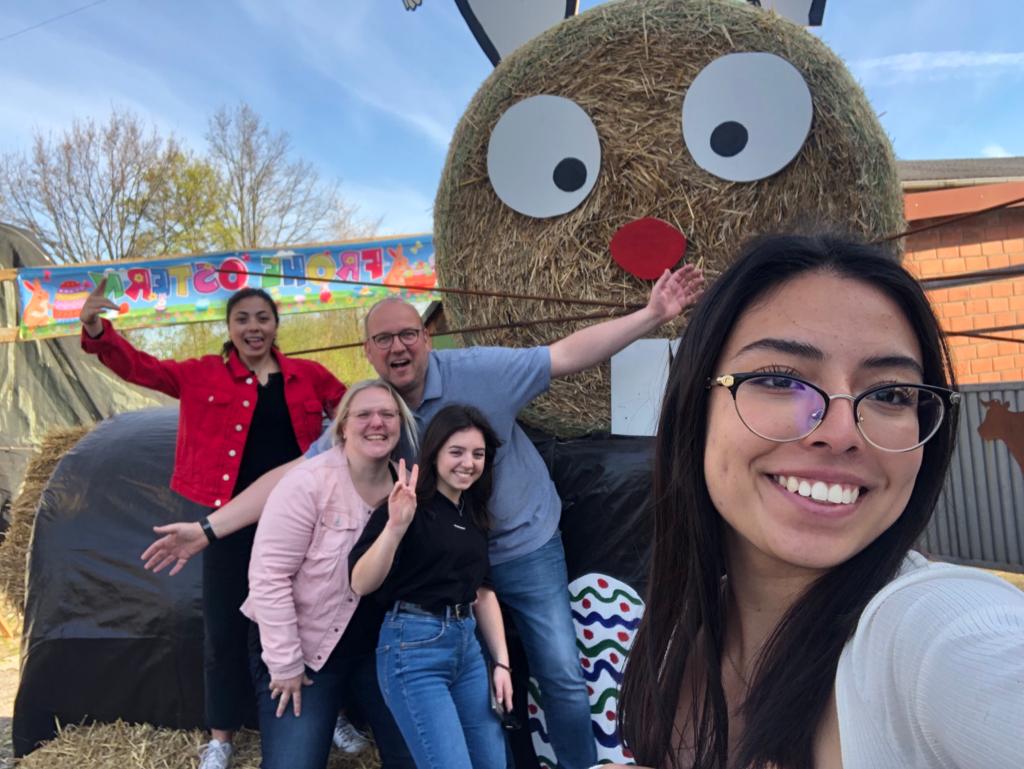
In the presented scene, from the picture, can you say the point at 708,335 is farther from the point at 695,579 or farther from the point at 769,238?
the point at 695,579

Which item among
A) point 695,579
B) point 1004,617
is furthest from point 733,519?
point 1004,617

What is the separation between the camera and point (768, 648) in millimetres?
808

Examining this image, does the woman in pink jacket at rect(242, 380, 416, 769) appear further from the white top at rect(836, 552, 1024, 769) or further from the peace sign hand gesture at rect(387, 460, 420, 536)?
the white top at rect(836, 552, 1024, 769)

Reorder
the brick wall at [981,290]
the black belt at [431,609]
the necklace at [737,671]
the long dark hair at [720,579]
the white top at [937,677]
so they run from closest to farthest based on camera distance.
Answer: the white top at [937,677]
the long dark hair at [720,579]
the necklace at [737,671]
the black belt at [431,609]
the brick wall at [981,290]

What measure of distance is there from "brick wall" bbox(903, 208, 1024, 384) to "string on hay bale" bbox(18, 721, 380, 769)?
21.4ft

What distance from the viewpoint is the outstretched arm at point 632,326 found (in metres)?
2.33

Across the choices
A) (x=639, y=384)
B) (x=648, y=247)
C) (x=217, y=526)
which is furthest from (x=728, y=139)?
(x=217, y=526)

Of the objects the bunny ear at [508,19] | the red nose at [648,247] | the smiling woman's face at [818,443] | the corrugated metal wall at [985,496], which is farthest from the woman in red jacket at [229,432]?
the corrugated metal wall at [985,496]

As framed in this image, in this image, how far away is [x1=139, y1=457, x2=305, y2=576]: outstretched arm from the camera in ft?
7.98

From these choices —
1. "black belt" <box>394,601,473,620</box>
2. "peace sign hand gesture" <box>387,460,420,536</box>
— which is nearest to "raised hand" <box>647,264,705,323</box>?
"peace sign hand gesture" <box>387,460,420,536</box>

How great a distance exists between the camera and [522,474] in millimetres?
2492

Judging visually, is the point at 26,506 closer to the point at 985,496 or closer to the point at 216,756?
the point at 216,756

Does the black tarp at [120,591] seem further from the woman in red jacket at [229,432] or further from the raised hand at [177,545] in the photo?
the raised hand at [177,545]

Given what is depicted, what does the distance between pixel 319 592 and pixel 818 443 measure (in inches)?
74.1
